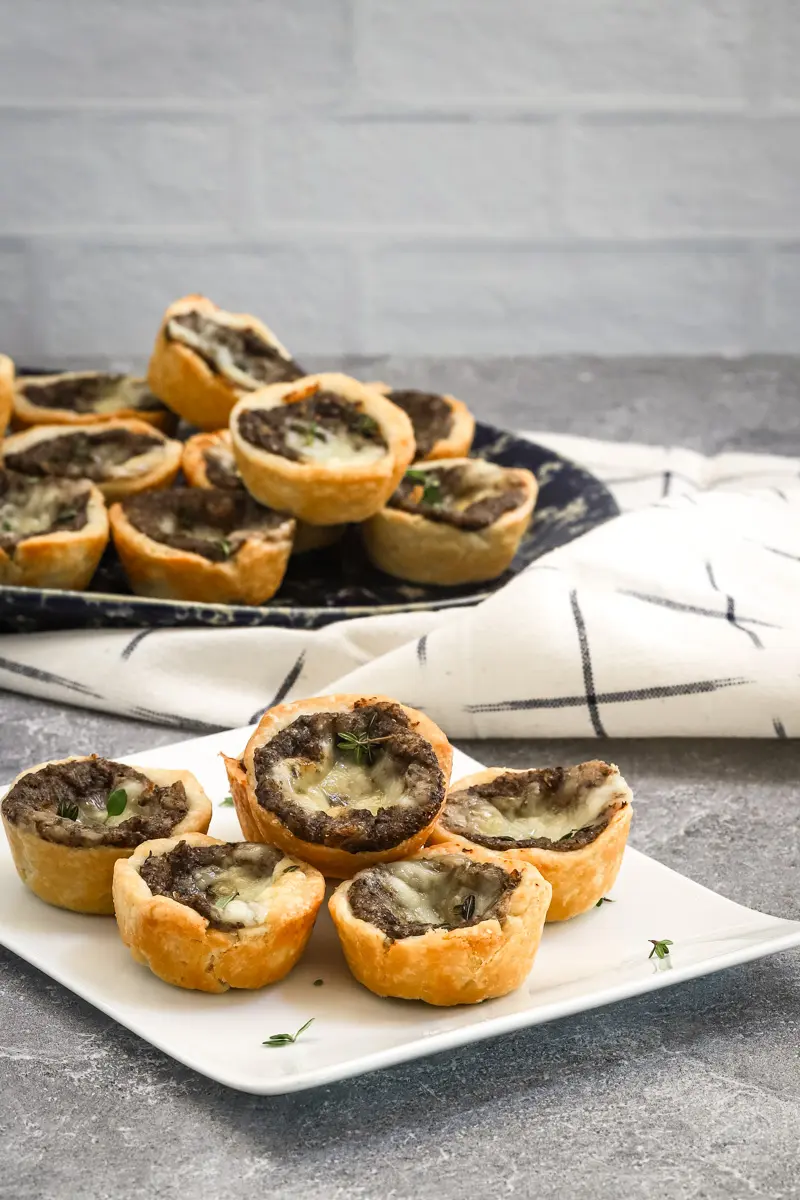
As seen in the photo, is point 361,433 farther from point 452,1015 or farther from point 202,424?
point 452,1015

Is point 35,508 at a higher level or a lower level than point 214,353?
lower

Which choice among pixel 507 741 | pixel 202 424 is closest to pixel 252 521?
pixel 202 424

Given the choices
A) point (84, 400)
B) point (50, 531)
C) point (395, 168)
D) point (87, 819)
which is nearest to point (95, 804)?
point (87, 819)

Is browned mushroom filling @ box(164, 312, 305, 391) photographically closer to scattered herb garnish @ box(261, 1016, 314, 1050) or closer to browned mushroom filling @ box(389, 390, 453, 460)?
browned mushroom filling @ box(389, 390, 453, 460)

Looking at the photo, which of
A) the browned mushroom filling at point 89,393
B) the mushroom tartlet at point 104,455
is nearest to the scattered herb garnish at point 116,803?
the mushroom tartlet at point 104,455

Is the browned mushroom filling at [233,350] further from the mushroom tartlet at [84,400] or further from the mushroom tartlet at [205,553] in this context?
the mushroom tartlet at [205,553]

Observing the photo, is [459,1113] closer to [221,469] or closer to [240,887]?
[240,887]
